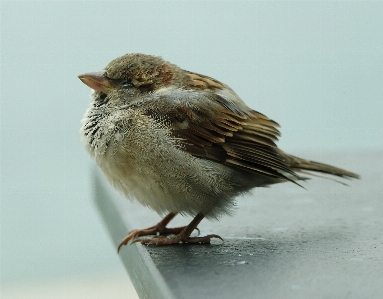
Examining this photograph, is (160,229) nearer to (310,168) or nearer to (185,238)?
(185,238)

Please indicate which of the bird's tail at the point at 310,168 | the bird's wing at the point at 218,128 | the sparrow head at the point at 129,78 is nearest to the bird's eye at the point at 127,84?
the sparrow head at the point at 129,78

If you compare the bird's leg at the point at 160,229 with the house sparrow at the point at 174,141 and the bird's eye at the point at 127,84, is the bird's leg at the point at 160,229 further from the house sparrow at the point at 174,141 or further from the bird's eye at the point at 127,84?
the bird's eye at the point at 127,84

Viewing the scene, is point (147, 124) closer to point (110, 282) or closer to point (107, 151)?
point (107, 151)

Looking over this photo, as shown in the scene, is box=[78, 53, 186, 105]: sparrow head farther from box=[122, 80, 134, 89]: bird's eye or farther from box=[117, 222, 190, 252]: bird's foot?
box=[117, 222, 190, 252]: bird's foot

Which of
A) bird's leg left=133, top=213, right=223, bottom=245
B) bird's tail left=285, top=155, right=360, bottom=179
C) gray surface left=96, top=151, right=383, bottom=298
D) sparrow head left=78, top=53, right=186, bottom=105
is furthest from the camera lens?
bird's tail left=285, top=155, right=360, bottom=179

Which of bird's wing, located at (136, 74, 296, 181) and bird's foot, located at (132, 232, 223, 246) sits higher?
bird's wing, located at (136, 74, 296, 181)

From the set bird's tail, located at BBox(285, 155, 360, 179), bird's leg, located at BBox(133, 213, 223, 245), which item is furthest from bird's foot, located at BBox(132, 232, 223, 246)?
bird's tail, located at BBox(285, 155, 360, 179)

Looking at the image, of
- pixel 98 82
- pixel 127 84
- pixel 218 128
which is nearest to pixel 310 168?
pixel 218 128
